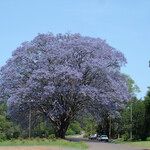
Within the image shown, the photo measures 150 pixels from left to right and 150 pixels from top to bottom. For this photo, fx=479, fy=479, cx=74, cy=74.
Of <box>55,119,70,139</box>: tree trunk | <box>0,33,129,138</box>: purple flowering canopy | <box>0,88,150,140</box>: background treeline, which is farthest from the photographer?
<box>0,88,150,140</box>: background treeline

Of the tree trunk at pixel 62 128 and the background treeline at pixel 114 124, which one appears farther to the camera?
the background treeline at pixel 114 124

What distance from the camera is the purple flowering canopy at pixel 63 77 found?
57.6 meters

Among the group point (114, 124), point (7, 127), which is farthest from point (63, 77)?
point (114, 124)

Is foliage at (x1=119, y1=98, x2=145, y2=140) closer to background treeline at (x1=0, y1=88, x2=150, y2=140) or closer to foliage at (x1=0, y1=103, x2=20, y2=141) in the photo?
background treeline at (x1=0, y1=88, x2=150, y2=140)

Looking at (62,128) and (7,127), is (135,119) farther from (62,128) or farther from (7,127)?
(7,127)

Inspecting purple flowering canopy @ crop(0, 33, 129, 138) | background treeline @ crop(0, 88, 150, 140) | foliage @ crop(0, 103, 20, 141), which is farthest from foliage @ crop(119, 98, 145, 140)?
foliage @ crop(0, 103, 20, 141)

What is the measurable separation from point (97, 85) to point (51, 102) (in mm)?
6288

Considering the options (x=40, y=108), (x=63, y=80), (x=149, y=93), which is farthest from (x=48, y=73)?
(x=149, y=93)

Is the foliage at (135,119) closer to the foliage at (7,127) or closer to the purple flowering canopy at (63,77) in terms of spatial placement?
the purple flowering canopy at (63,77)

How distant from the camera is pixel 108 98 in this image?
195 feet

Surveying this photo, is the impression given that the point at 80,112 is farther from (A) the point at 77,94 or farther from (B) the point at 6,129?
(B) the point at 6,129

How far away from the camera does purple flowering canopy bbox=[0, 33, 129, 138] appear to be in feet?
189

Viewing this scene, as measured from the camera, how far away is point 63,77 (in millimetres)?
56344

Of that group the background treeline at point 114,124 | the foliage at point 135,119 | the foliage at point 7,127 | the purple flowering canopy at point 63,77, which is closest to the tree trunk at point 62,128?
the purple flowering canopy at point 63,77
